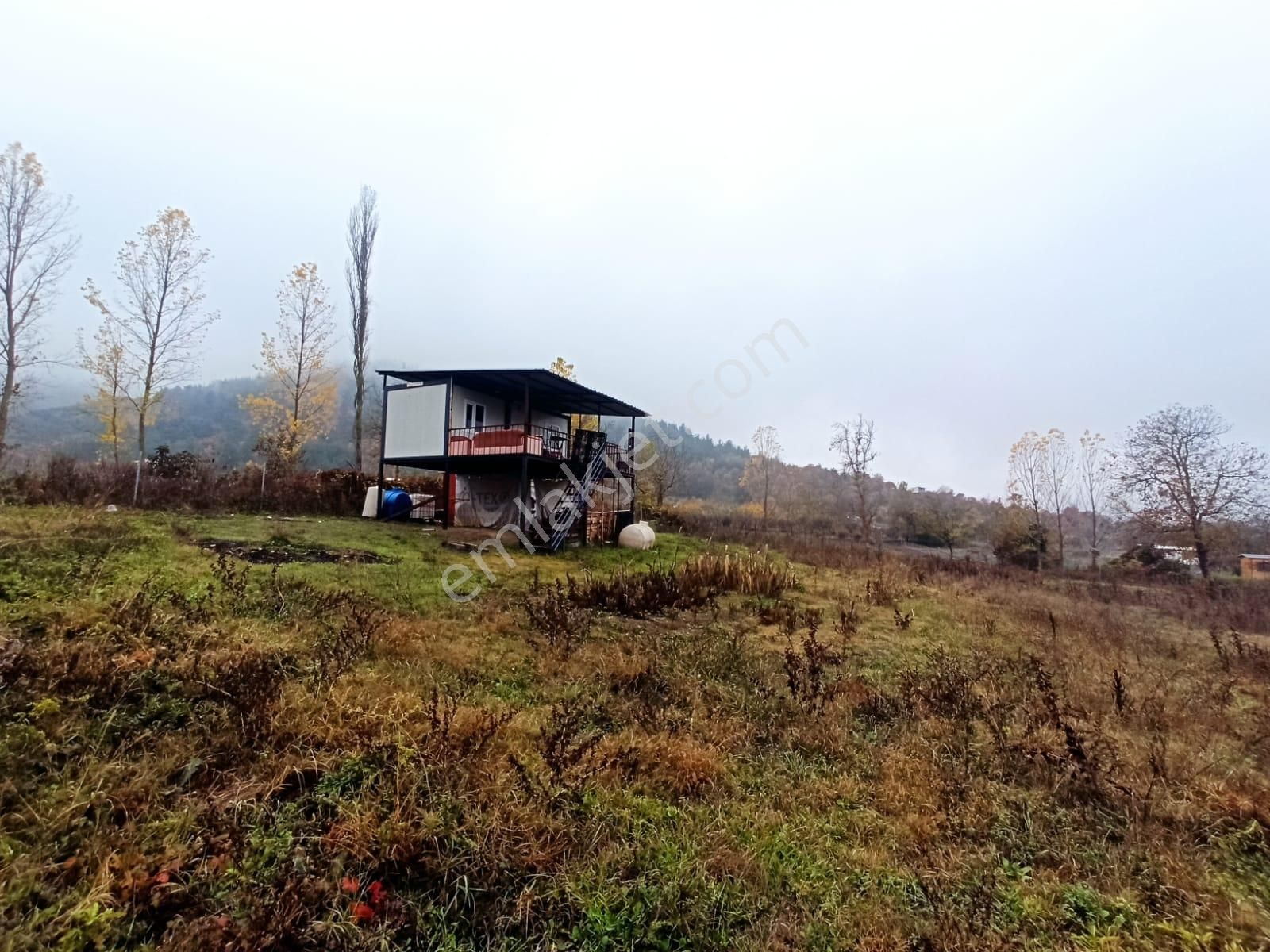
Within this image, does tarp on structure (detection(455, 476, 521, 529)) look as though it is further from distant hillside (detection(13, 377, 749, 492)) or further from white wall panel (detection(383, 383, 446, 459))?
distant hillside (detection(13, 377, 749, 492))

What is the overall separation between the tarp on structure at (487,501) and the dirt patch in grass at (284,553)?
7.66 metres

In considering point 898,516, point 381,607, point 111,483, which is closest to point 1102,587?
point 898,516

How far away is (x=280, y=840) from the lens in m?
2.84

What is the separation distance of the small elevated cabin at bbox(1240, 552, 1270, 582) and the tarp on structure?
30.4 m

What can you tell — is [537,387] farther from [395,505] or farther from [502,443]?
[395,505]

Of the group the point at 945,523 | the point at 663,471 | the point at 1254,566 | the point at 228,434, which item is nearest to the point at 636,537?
Result: the point at 663,471

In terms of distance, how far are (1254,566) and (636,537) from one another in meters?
29.4

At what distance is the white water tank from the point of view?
57.2 feet

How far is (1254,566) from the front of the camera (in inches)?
986

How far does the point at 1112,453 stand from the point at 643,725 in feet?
103

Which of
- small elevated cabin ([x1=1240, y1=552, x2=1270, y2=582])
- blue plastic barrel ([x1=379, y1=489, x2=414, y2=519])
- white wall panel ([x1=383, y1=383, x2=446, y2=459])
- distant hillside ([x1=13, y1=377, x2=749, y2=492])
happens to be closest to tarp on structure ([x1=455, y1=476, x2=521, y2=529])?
blue plastic barrel ([x1=379, y1=489, x2=414, y2=519])

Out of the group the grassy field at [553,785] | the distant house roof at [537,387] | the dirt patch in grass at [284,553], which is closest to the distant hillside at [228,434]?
the distant house roof at [537,387]

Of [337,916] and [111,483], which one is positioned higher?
[111,483]

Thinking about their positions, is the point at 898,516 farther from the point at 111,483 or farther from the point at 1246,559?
the point at 111,483
